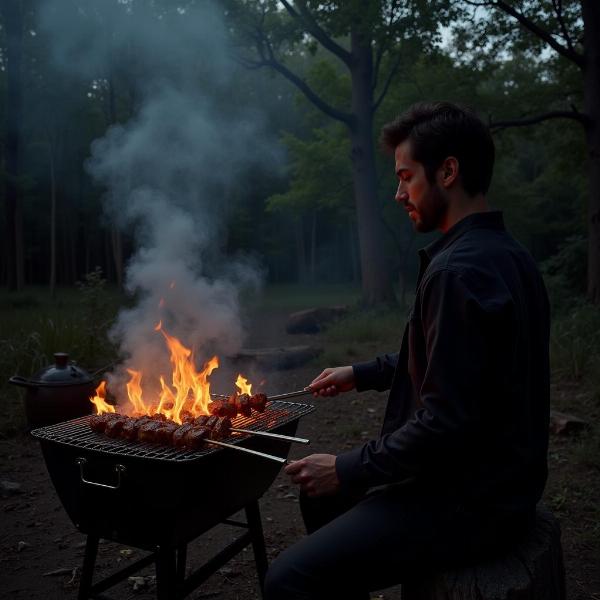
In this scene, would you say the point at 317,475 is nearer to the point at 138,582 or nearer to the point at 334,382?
the point at 334,382

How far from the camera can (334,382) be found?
2.91m

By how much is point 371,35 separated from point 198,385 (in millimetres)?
11073

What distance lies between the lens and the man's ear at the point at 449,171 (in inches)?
80.3

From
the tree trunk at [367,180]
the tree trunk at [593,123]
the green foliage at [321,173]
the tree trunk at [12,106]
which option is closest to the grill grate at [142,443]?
the tree trunk at [593,123]

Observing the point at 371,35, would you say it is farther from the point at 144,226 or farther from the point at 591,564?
the point at 591,564

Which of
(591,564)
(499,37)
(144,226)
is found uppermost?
(499,37)

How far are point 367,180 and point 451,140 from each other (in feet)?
41.9

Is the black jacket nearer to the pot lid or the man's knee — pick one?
the man's knee

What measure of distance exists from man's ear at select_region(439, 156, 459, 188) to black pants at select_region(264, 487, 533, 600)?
3.71ft

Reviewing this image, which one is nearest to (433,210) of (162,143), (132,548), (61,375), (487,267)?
(487,267)

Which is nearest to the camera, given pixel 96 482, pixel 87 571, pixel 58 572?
pixel 96 482

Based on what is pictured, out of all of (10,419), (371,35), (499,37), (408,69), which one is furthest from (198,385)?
(408,69)

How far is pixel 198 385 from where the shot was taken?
11.1ft

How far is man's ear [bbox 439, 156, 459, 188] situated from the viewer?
2039mm
